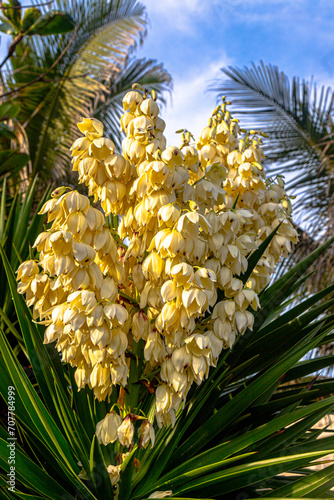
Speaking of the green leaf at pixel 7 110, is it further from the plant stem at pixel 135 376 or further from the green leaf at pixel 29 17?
the plant stem at pixel 135 376

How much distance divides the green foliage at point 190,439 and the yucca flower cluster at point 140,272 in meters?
0.11

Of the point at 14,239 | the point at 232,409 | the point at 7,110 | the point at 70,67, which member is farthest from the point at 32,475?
the point at 70,67

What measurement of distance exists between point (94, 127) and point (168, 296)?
1.39ft

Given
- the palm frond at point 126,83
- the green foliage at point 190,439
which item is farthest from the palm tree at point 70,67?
the green foliage at point 190,439

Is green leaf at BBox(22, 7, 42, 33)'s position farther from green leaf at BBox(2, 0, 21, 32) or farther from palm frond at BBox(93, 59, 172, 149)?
palm frond at BBox(93, 59, 172, 149)

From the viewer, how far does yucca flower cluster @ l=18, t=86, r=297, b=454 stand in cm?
88

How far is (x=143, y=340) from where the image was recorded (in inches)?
40.0

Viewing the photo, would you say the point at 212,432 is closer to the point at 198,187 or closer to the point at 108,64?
the point at 198,187

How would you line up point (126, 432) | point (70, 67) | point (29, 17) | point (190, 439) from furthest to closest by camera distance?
point (70, 67) → point (29, 17) → point (190, 439) → point (126, 432)

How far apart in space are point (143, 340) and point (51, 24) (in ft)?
4.27

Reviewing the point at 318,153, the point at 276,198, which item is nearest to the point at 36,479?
the point at 276,198

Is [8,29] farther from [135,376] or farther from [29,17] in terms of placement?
[135,376]

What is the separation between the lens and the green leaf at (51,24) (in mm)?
1683

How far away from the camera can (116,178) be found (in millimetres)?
988
